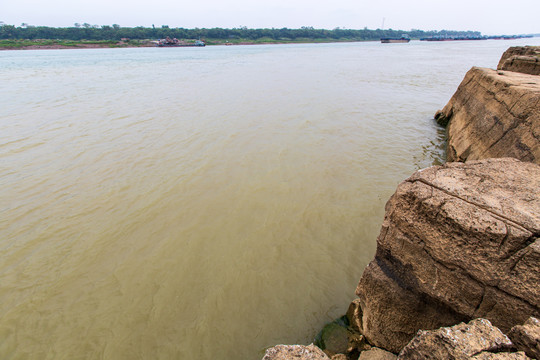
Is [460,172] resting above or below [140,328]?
above

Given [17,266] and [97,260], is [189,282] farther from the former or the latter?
[17,266]

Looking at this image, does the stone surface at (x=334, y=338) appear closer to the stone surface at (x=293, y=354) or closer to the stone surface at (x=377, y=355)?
the stone surface at (x=377, y=355)

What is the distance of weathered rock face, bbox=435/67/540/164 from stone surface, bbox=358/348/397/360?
11.4 ft

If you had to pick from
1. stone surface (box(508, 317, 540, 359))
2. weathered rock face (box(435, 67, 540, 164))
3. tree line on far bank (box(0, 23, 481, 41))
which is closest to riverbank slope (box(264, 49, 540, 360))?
stone surface (box(508, 317, 540, 359))

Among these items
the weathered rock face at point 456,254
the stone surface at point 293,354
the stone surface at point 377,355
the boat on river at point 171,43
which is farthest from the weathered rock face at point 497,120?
the boat on river at point 171,43

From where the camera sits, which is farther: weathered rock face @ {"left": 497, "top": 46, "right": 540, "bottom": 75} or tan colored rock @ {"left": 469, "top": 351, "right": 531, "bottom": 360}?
weathered rock face @ {"left": 497, "top": 46, "right": 540, "bottom": 75}

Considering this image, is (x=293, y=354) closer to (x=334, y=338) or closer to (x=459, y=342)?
(x=459, y=342)

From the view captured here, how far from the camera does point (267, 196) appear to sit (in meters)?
5.61

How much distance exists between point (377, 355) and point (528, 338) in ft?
4.32

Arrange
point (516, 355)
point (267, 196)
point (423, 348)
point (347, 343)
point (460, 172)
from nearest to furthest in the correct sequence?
point (516, 355) → point (423, 348) → point (460, 172) → point (347, 343) → point (267, 196)

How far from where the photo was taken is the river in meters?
3.17

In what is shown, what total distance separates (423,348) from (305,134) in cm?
759

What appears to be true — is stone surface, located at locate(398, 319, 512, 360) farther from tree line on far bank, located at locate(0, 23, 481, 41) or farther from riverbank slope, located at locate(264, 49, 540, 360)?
tree line on far bank, located at locate(0, 23, 481, 41)

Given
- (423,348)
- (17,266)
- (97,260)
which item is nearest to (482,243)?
(423,348)
